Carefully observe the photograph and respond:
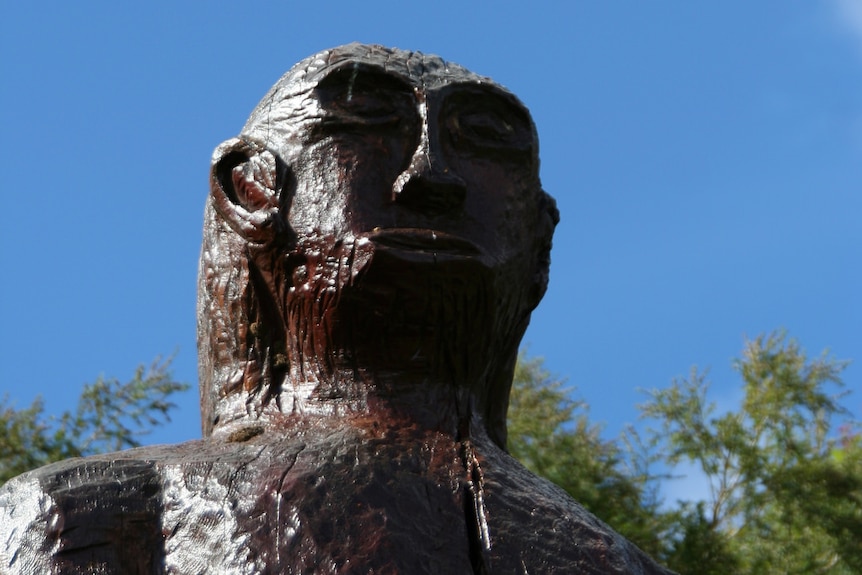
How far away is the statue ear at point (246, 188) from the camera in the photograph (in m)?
5.20

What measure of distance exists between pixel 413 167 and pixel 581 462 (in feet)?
29.1

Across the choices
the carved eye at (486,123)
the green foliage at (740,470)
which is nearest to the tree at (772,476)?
the green foliage at (740,470)

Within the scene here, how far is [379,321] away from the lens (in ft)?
16.5

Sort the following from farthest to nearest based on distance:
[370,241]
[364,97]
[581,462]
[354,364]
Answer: [581,462] → [364,97] → [354,364] → [370,241]

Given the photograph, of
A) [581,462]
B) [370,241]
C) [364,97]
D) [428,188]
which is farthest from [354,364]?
[581,462]

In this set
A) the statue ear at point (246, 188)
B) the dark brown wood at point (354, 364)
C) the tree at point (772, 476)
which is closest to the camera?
the dark brown wood at point (354, 364)

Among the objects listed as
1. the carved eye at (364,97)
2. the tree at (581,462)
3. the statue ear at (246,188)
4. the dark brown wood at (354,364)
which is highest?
the tree at (581,462)

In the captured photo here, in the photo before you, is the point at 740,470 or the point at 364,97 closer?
the point at 364,97

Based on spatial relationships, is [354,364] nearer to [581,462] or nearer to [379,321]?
[379,321]

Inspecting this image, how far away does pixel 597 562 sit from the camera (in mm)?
4883

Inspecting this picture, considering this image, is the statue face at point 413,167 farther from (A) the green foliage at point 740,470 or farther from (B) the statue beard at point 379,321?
(A) the green foliage at point 740,470

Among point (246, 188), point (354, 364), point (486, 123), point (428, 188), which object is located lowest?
point (354, 364)

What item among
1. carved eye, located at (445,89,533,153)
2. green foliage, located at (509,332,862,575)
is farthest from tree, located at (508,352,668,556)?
carved eye, located at (445,89,533,153)

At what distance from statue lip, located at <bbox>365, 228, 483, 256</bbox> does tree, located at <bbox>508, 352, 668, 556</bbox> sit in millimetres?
7993
